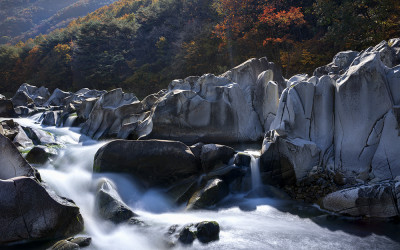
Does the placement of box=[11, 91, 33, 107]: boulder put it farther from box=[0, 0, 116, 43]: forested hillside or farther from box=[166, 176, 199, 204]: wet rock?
box=[0, 0, 116, 43]: forested hillside

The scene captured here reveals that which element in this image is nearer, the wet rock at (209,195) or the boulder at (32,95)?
the wet rock at (209,195)

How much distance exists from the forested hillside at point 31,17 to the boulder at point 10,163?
3422 inches

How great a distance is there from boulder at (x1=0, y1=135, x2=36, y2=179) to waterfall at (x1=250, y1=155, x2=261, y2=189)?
571cm

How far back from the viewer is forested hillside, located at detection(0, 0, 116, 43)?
89069 millimetres

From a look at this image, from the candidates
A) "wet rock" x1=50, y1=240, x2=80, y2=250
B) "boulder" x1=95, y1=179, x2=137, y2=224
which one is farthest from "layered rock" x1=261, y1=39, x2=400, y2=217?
"wet rock" x1=50, y1=240, x2=80, y2=250

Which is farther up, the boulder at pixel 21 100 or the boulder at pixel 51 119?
the boulder at pixel 21 100

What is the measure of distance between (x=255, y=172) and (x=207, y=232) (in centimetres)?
330

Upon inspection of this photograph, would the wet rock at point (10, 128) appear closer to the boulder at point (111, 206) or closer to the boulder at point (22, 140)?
the boulder at point (22, 140)

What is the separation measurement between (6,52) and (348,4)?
1785 inches

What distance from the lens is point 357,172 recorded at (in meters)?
8.51

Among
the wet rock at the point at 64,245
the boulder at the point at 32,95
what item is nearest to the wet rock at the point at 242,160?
the wet rock at the point at 64,245

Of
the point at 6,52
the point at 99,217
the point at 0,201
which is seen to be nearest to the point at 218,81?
the point at 99,217

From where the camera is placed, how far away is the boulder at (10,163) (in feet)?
23.6

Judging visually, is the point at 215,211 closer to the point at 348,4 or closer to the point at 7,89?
the point at 348,4
